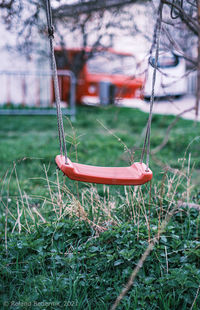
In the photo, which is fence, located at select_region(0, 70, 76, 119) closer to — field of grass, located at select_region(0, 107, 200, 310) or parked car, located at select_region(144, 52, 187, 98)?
parked car, located at select_region(144, 52, 187, 98)

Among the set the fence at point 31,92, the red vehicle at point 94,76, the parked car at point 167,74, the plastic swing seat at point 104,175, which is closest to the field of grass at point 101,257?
the plastic swing seat at point 104,175

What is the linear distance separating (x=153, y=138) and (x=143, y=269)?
3641 millimetres

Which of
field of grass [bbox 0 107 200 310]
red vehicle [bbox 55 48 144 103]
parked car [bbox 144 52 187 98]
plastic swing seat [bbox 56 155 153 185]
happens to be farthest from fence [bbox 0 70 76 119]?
plastic swing seat [bbox 56 155 153 185]

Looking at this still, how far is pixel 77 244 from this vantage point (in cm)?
211

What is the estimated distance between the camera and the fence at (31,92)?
27.2 feet

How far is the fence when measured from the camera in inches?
326

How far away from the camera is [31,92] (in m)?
9.52

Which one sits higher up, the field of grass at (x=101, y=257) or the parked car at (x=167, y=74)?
the parked car at (x=167, y=74)

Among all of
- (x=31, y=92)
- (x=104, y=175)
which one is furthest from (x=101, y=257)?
(x=31, y=92)

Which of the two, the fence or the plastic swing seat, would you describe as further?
the fence

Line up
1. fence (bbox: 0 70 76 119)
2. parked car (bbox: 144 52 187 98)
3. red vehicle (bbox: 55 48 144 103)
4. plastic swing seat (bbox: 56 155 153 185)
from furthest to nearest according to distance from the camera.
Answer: red vehicle (bbox: 55 48 144 103) < fence (bbox: 0 70 76 119) < parked car (bbox: 144 52 187 98) < plastic swing seat (bbox: 56 155 153 185)

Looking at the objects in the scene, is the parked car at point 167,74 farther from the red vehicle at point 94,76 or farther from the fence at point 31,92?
the red vehicle at point 94,76

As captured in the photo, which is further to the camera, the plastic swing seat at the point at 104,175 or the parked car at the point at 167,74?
the parked car at the point at 167,74

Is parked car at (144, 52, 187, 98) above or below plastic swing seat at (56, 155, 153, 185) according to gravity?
above
